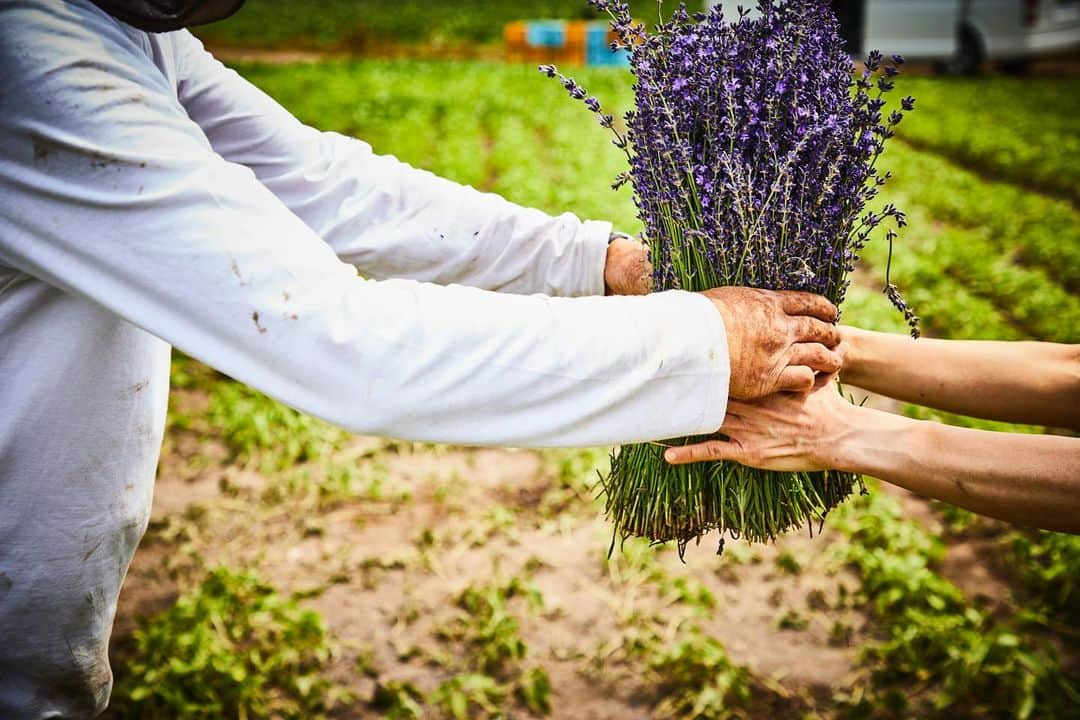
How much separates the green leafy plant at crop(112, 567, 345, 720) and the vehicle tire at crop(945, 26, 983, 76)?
711 inches

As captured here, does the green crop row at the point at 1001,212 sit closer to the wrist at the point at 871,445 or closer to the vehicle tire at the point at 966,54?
the wrist at the point at 871,445

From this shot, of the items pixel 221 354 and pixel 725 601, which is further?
pixel 725 601

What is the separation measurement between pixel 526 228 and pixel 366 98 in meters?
11.8

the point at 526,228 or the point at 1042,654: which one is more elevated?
the point at 526,228

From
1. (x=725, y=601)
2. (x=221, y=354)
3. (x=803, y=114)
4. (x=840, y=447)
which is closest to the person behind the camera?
(x=221, y=354)

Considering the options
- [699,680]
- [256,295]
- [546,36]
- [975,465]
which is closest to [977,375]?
[975,465]

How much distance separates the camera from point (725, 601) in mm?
3109

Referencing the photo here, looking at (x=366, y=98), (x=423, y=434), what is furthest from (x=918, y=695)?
(x=366, y=98)

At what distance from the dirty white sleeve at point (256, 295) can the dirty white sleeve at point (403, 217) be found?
545mm

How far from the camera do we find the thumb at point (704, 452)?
1.61 m

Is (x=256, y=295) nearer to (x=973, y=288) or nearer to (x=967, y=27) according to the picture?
(x=973, y=288)

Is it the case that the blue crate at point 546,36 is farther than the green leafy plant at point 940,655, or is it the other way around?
the blue crate at point 546,36

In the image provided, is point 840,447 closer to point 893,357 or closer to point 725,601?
point 893,357

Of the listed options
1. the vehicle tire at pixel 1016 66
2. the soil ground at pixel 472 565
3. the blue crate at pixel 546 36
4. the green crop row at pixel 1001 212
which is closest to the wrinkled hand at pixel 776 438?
the soil ground at pixel 472 565
